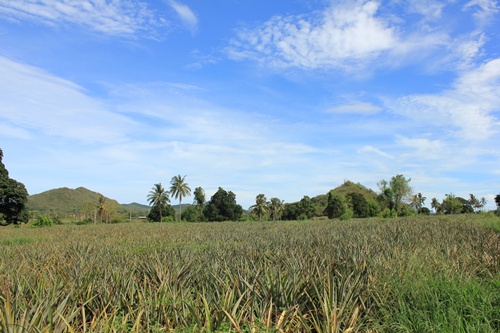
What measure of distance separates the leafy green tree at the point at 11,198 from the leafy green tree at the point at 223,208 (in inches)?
1072

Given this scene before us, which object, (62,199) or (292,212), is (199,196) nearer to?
(292,212)

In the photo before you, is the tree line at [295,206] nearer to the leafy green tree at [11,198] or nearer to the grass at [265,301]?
the leafy green tree at [11,198]

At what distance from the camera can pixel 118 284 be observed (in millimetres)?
4871

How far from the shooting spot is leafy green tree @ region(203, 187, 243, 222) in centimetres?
5675

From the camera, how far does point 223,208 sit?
57.3 metres

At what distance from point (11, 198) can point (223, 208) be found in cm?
3030

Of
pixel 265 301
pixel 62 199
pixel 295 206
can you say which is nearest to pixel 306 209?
pixel 295 206

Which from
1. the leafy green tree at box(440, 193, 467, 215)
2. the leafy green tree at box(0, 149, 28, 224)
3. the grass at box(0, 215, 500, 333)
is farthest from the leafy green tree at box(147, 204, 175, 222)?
the grass at box(0, 215, 500, 333)

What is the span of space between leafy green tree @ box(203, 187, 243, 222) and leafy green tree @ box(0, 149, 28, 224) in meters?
27.2

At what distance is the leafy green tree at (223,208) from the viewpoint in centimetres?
5675

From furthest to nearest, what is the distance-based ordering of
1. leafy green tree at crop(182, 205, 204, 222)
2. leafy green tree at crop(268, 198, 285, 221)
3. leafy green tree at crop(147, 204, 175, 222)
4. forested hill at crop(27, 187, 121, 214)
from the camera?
forested hill at crop(27, 187, 121, 214)
leafy green tree at crop(268, 198, 285, 221)
leafy green tree at crop(147, 204, 175, 222)
leafy green tree at crop(182, 205, 204, 222)

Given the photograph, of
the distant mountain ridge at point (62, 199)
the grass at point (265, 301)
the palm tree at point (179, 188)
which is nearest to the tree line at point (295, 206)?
the palm tree at point (179, 188)

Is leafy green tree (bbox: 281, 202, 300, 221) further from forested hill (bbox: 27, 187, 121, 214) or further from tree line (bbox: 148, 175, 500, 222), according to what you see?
forested hill (bbox: 27, 187, 121, 214)

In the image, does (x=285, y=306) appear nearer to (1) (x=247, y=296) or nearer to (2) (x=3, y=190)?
(1) (x=247, y=296)
